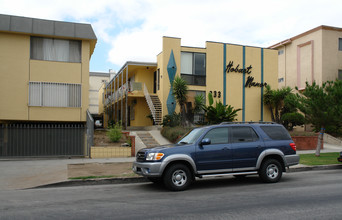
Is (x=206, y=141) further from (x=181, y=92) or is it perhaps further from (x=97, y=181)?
(x=181, y=92)

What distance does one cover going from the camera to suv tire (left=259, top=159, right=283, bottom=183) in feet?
30.9

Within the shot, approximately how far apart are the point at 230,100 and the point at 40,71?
14722mm

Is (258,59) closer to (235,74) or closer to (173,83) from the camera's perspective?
(235,74)

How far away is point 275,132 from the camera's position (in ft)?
32.7

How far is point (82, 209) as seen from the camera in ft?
21.6

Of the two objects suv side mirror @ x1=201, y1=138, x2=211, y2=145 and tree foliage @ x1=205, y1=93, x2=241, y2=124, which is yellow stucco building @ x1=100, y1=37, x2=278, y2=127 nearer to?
tree foliage @ x1=205, y1=93, x2=241, y2=124

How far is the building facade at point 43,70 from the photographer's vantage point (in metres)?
17.7

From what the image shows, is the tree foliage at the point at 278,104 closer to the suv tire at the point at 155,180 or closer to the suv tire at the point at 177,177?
the suv tire at the point at 155,180

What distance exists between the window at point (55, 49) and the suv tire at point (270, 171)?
13.0m

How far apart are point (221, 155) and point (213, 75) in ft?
58.1

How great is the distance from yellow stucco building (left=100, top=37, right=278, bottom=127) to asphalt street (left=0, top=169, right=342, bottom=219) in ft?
50.3

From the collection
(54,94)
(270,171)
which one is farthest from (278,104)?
(270,171)

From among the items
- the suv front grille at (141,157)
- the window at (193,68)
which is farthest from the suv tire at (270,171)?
the window at (193,68)

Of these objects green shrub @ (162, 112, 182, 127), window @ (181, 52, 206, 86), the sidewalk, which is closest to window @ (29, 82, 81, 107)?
the sidewalk
